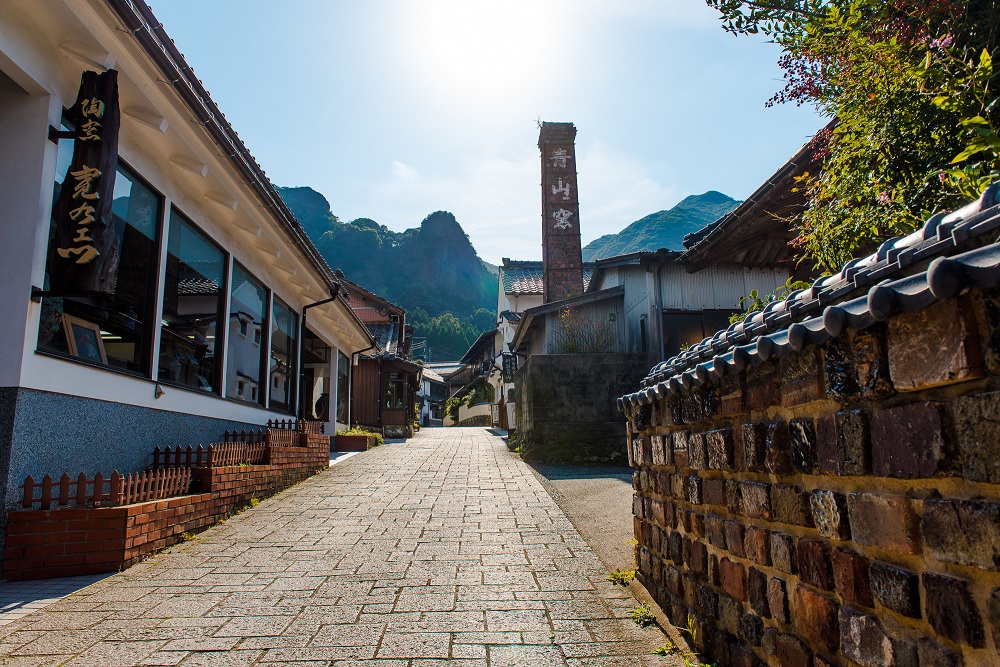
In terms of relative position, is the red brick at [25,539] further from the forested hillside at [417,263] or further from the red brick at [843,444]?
the forested hillside at [417,263]

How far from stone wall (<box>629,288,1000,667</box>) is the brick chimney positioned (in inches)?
648

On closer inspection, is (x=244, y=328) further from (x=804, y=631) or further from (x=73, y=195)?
(x=804, y=631)

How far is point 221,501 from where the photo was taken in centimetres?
646

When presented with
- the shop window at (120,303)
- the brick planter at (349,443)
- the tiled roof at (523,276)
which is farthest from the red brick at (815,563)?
the tiled roof at (523,276)

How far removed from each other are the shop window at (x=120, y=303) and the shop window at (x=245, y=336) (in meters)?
2.26

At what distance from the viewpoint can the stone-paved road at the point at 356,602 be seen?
3.24m

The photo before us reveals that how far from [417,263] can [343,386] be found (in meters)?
68.8

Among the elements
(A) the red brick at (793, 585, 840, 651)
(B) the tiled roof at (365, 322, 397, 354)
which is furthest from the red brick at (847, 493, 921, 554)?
(B) the tiled roof at (365, 322, 397, 354)

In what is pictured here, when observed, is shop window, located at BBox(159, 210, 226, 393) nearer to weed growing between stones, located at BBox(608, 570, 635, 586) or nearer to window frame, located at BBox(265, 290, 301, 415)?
window frame, located at BBox(265, 290, 301, 415)

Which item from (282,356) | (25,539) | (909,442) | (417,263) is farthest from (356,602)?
(417,263)

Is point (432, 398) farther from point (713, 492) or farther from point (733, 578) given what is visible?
point (733, 578)

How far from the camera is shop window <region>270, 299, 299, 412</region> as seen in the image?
35.6 feet

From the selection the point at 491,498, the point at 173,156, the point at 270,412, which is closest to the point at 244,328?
the point at 270,412

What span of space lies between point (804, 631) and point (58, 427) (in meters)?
5.23
